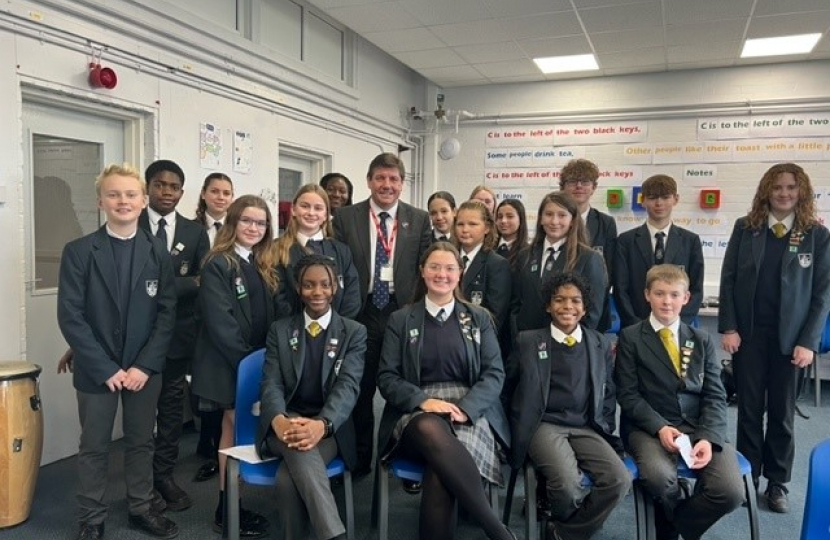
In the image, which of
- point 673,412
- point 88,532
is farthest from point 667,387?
point 88,532

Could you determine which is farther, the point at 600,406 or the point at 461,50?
the point at 461,50

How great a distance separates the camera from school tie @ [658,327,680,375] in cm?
245

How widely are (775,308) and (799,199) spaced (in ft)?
1.67

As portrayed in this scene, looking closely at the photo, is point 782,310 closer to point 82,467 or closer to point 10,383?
point 82,467

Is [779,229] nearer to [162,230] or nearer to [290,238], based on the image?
[290,238]

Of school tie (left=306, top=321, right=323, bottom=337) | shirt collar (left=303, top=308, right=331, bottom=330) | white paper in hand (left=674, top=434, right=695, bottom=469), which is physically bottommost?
white paper in hand (left=674, top=434, right=695, bottom=469)

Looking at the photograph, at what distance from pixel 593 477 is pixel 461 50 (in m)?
4.15

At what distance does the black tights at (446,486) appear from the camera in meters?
2.09

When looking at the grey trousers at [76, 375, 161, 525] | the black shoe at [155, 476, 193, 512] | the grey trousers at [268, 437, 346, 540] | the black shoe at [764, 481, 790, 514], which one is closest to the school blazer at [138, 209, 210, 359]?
the grey trousers at [76, 375, 161, 525]

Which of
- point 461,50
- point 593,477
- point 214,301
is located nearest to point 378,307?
point 214,301

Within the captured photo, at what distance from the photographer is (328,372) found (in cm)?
243

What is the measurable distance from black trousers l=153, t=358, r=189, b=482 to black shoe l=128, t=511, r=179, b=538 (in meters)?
0.25

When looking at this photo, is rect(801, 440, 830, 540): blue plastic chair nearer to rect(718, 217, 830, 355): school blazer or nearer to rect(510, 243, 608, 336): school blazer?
rect(510, 243, 608, 336): school blazer

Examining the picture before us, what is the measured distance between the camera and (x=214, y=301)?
2.56 metres
